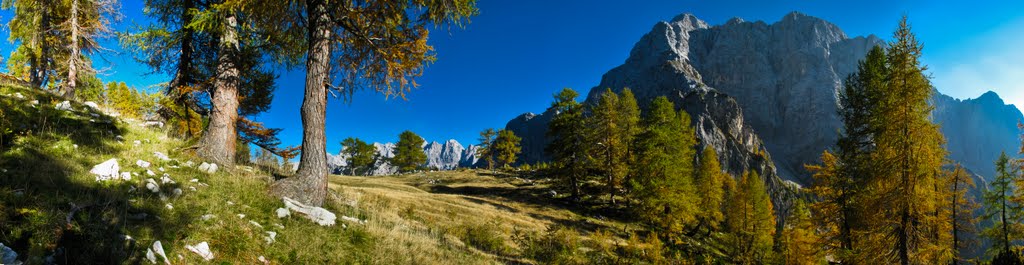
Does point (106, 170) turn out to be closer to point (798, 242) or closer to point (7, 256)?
point (7, 256)

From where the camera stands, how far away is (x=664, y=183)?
2478 centimetres

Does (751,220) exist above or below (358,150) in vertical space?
below

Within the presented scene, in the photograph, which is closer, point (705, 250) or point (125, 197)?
point (125, 197)

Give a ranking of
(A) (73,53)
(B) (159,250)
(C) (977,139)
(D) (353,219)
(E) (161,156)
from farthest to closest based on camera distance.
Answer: (C) (977,139), (A) (73,53), (D) (353,219), (E) (161,156), (B) (159,250)

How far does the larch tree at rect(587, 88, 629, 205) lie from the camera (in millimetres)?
29906

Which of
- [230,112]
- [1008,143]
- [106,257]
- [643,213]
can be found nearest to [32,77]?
[230,112]

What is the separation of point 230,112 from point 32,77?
72.5 feet

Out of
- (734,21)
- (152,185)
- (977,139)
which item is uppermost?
(734,21)

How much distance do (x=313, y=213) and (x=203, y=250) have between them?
253cm

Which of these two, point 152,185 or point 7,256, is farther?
point 152,185

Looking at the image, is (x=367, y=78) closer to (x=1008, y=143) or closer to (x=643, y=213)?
(x=643, y=213)

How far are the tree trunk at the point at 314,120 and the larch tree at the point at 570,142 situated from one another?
2378 cm

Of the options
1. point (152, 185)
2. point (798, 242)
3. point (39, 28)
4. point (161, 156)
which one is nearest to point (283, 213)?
point (152, 185)

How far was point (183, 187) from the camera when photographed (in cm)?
611
